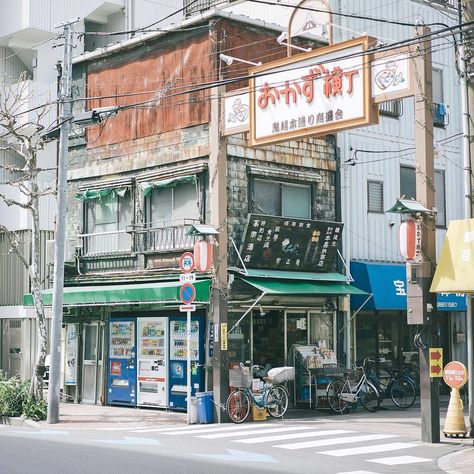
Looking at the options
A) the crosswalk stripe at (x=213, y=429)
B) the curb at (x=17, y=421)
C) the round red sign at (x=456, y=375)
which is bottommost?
the curb at (x=17, y=421)

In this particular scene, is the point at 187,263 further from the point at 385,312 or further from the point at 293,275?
the point at 385,312

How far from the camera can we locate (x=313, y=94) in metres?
18.3

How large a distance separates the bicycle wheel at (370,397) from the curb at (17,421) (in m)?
8.31

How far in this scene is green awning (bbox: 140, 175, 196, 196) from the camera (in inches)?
873

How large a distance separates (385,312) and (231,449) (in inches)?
457

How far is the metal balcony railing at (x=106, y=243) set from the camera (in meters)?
24.2

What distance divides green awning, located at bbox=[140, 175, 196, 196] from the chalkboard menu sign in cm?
198

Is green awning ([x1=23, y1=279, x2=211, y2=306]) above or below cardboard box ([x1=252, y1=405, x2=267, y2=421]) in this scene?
above

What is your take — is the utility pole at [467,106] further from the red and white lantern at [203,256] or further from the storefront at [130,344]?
the storefront at [130,344]

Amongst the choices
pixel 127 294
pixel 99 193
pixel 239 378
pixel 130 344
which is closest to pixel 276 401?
pixel 239 378

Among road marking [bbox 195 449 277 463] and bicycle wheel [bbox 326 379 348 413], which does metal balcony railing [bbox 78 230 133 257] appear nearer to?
bicycle wheel [bbox 326 379 348 413]

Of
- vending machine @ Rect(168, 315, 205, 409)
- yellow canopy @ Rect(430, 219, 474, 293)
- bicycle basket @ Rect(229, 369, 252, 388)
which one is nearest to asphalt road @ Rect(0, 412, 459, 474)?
bicycle basket @ Rect(229, 369, 252, 388)

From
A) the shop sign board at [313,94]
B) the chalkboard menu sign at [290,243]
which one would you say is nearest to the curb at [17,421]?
the chalkboard menu sign at [290,243]

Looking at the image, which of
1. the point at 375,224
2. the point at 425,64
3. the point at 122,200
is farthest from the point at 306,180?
the point at 425,64
